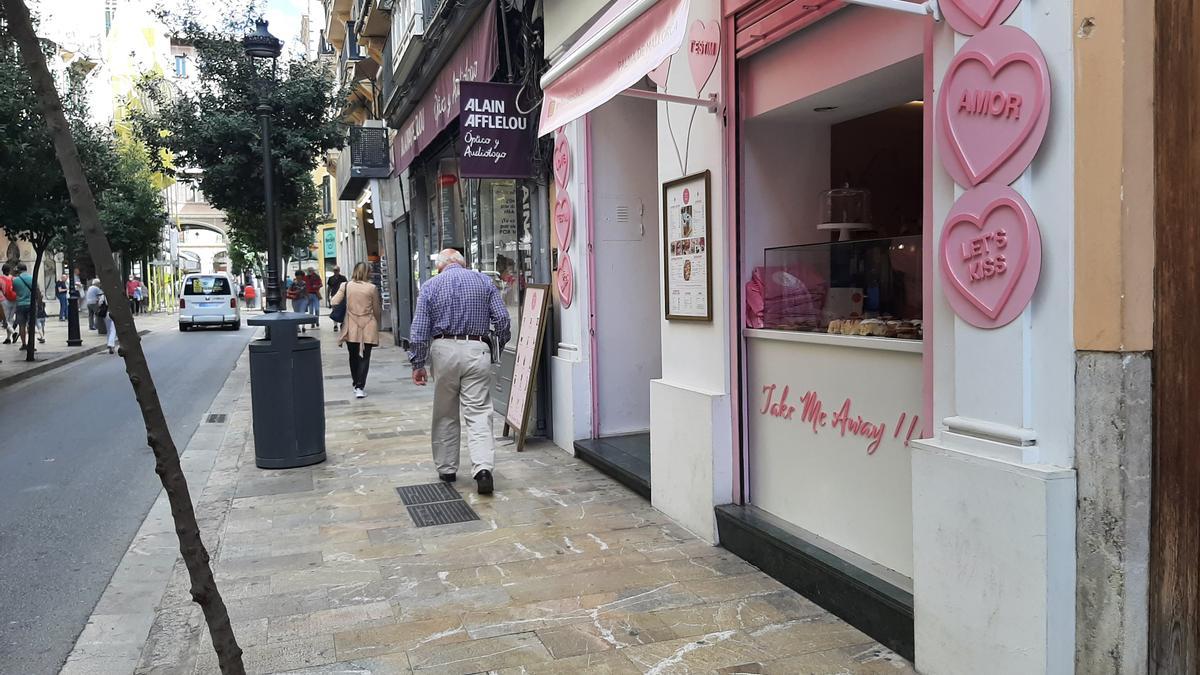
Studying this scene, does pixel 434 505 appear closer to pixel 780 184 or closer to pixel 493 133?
pixel 780 184

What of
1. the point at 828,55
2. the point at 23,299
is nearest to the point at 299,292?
the point at 23,299

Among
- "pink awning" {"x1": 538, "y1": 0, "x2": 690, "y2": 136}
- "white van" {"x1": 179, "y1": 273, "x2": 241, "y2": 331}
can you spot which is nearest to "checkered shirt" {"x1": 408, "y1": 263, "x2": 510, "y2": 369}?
"pink awning" {"x1": 538, "y1": 0, "x2": 690, "y2": 136}

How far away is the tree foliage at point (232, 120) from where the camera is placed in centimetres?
1480

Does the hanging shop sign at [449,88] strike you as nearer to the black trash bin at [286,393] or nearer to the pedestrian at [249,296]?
the black trash bin at [286,393]

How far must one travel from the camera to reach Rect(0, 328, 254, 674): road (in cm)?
429

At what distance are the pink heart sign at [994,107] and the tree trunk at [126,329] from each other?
105 inches

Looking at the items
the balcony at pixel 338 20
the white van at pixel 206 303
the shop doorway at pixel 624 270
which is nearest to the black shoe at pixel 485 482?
the shop doorway at pixel 624 270

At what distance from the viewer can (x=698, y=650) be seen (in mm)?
3629

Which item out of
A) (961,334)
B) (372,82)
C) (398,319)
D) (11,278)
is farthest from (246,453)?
(372,82)

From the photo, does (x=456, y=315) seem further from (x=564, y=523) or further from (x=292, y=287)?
(x=292, y=287)

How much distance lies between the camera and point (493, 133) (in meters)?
8.02

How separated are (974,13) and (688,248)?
2499 mm

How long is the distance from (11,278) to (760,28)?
19.9 metres

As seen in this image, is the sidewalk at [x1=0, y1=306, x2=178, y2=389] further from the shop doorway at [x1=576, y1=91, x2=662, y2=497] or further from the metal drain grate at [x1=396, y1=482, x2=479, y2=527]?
the shop doorway at [x1=576, y1=91, x2=662, y2=497]
